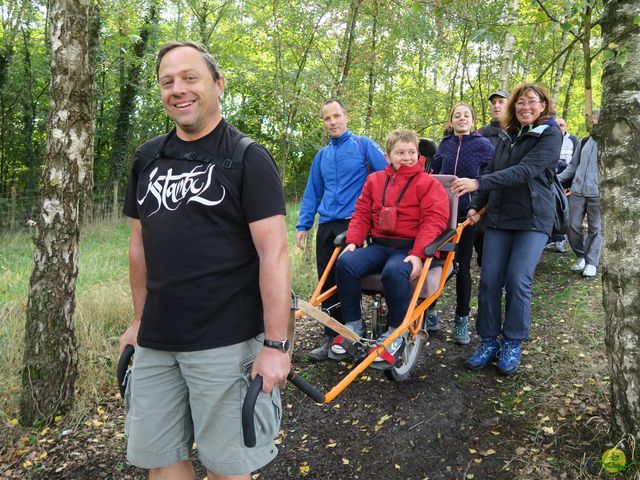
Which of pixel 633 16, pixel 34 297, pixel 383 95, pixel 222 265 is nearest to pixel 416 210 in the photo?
pixel 633 16

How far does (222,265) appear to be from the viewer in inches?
76.4

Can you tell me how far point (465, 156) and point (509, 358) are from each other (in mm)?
1970

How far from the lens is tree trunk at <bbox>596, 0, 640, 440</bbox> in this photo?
103 inches

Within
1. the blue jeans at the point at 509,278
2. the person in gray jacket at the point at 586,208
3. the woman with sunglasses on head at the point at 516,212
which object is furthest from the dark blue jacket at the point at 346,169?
the person in gray jacket at the point at 586,208

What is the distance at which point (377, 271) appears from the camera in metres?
3.94

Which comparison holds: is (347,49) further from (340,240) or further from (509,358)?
(509,358)

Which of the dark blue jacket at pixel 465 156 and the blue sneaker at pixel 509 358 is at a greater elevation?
the dark blue jacket at pixel 465 156

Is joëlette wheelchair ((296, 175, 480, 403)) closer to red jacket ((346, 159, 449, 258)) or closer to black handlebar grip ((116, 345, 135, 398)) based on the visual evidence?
red jacket ((346, 159, 449, 258))

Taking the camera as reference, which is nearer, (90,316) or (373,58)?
(90,316)

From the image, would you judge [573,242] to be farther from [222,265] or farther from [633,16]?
[222,265]

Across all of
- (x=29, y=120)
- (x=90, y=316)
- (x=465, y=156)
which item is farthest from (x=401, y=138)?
(x=29, y=120)

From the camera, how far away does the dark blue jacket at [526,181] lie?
379cm

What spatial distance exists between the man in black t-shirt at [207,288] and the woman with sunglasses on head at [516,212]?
7.74 ft

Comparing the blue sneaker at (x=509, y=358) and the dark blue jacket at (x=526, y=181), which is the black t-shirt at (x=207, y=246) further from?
the blue sneaker at (x=509, y=358)
